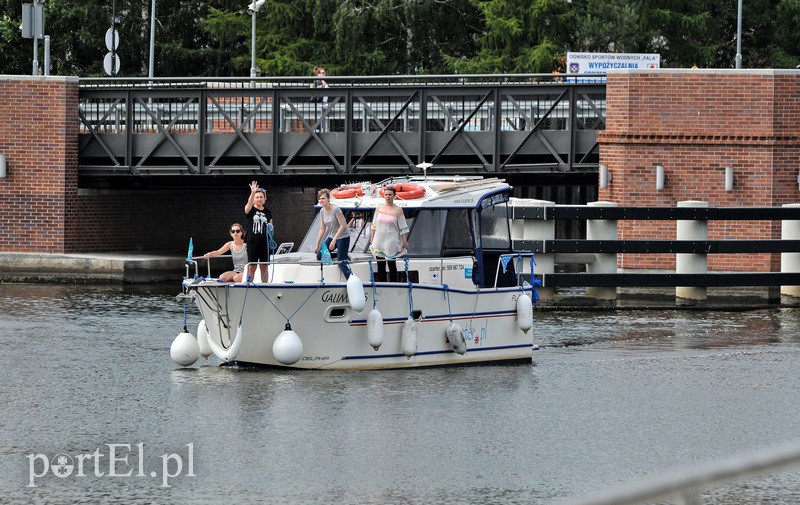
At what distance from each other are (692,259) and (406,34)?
30464mm

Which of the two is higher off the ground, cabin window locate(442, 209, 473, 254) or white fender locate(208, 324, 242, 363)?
cabin window locate(442, 209, 473, 254)

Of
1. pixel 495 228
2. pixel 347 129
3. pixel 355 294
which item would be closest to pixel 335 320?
pixel 355 294

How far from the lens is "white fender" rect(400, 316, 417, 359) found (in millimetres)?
15883

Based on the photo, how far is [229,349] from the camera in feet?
51.1

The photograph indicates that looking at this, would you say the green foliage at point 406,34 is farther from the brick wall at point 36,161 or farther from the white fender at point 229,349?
the white fender at point 229,349

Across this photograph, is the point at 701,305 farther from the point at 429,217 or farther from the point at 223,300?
the point at 223,300

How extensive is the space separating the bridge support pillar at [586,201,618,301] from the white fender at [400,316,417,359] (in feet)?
33.8

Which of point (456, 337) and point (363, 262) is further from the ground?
point (363, 262)

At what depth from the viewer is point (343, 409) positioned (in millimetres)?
13555

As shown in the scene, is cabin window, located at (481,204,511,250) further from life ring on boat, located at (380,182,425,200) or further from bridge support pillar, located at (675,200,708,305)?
bridge support pillar, located at (675,200,708,305)

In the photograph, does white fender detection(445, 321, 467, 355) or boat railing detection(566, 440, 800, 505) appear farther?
white fender detection(445, 321, 467, 355)

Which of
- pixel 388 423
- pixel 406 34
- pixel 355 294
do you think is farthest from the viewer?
pixel 406 34

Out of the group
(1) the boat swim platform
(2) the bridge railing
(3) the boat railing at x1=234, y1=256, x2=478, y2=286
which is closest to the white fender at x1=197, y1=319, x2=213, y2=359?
(3) the boat railing at x1=234, y1=256, x2=478, y2=286

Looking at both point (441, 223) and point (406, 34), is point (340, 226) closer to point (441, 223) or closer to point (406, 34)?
point (441, 223)
